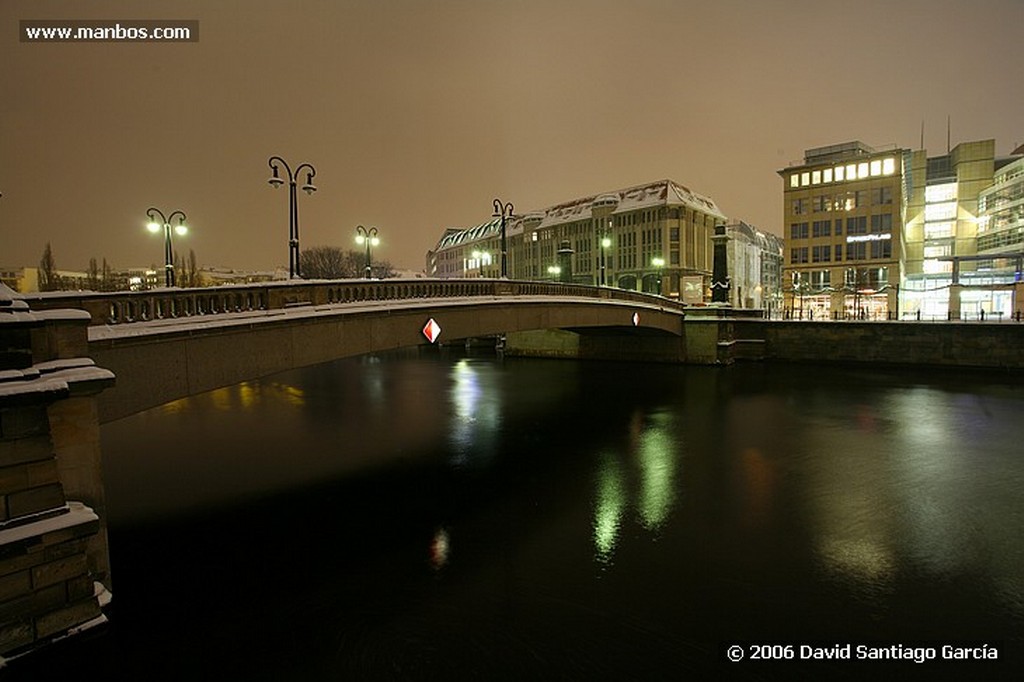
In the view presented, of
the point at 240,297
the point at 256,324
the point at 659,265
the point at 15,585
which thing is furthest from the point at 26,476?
the point at 659,265

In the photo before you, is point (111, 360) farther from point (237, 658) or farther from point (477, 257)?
point (477, 257)

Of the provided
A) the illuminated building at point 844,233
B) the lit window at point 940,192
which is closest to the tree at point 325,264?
the illuminated building at point 844,233

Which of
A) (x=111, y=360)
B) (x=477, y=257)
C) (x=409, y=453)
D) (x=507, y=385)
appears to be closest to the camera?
(x=111, y=360)

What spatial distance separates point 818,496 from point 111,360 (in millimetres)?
13174

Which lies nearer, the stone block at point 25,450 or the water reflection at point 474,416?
the stone block at point 25,450

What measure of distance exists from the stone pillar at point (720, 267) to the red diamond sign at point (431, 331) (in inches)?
922

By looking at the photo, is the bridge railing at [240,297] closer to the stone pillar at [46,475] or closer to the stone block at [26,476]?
the stone pillar at [46,475]

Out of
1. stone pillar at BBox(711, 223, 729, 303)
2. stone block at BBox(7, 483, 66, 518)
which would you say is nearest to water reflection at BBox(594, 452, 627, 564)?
stone block at BBox(7, 483, 66, 518)

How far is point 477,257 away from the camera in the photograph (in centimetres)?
9231

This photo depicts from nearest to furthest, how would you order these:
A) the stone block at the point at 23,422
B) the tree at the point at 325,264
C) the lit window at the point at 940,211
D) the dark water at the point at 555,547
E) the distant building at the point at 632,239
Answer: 1. the stone block at the point at 23,422
2. the dark water at the point at 555,547
3. the lit window at the point at 940,211
4. the distant building at the point at 632,239
5. the tree at the point at 325,264

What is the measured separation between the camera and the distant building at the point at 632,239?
220 feet

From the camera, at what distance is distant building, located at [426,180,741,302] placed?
2635 inches

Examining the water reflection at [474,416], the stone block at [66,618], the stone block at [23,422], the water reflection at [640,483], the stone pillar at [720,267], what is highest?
the stone pillar at [720,267]

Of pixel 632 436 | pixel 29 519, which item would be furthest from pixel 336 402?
pixel 29 519
